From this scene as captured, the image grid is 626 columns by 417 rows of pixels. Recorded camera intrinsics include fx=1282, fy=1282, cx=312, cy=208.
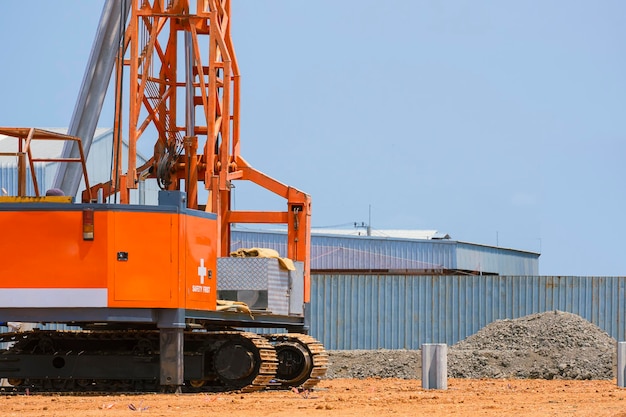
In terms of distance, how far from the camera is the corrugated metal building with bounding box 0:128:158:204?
44.2m

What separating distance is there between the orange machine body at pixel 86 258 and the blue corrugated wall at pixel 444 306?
22199 mm

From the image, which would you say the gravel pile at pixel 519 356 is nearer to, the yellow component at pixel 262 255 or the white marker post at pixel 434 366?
the white marker post at pixel 434 366

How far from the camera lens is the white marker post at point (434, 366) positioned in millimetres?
21484

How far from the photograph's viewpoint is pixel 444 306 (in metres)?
41.2

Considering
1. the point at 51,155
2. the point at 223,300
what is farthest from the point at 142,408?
the point at 51,155

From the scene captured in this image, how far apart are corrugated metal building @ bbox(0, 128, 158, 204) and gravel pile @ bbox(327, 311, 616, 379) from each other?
43.2 ft

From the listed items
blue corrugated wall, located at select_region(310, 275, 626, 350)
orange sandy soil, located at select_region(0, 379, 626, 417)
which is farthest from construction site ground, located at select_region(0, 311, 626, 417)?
blue corrugated wall, located at select_region(310, 275, 626, 350)

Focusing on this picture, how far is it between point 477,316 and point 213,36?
18.8 meters

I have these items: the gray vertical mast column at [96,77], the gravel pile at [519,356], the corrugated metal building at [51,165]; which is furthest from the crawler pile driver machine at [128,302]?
the corrugated metal building at [51,165]

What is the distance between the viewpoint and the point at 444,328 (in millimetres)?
41062

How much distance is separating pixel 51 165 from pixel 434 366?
1016 inches

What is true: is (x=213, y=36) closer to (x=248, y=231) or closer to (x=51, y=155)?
(x=51, y=155)

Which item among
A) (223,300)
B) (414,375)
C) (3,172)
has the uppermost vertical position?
(3,172)

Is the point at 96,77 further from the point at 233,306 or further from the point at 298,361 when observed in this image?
the point at 298,361
